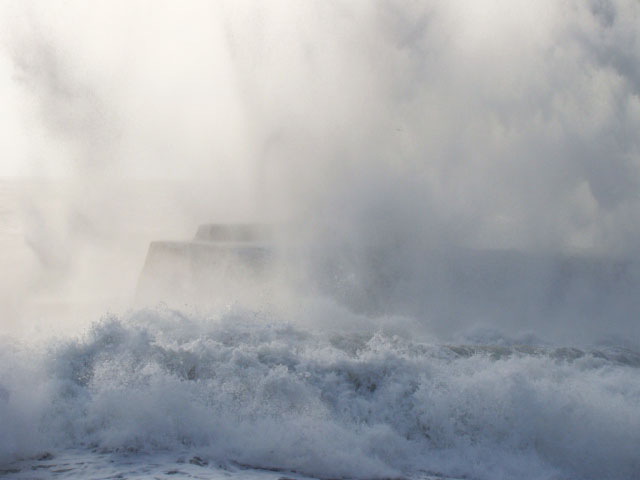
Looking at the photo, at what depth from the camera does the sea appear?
17.7ft

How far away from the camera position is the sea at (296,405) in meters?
5.40

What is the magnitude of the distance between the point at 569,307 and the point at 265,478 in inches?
268

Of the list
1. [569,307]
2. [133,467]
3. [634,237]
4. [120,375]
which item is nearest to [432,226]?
[569,307]

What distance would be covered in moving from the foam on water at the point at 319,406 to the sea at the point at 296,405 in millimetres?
13

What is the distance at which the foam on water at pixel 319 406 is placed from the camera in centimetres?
553

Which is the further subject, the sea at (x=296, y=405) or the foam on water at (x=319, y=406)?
the foam on water at (x=319, y=406)

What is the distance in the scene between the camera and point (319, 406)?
241 inches

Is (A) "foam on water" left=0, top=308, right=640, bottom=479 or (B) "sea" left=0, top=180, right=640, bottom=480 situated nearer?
(B) "sea" left=0, top=180, right=640, bottom=480

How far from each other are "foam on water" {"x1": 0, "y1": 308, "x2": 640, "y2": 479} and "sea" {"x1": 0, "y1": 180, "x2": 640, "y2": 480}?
13 millimetres

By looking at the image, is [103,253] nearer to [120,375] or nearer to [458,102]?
[458,102]

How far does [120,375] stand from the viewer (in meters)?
6.33

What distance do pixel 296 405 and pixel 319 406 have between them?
0.20 meters

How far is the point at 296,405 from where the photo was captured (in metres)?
6.13

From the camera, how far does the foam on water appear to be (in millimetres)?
5531
